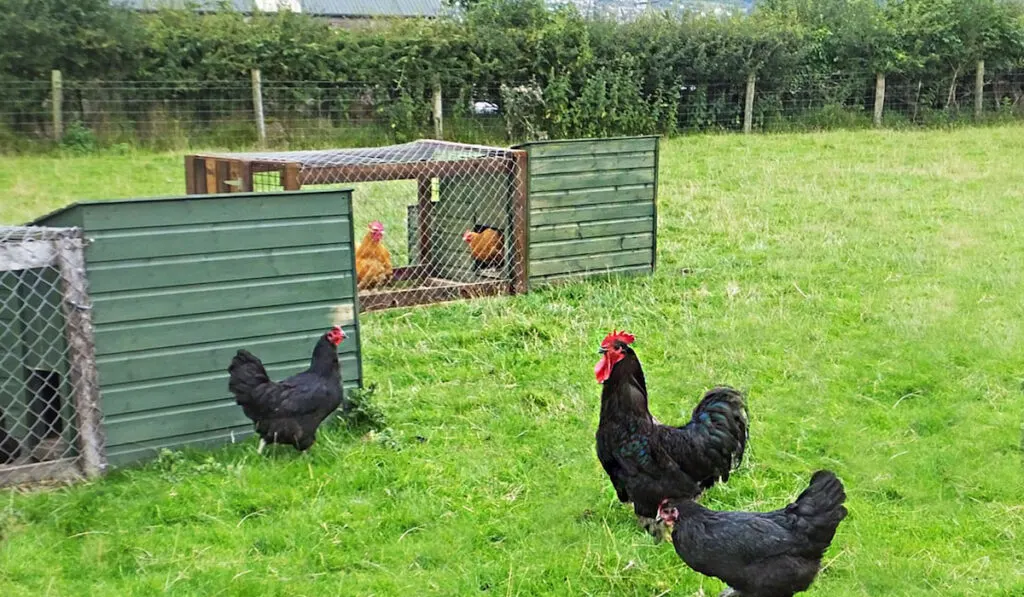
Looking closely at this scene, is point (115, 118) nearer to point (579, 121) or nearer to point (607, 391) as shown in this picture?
point (579, 121)

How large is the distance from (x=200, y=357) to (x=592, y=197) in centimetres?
401

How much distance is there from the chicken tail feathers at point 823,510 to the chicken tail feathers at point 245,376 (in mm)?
2578

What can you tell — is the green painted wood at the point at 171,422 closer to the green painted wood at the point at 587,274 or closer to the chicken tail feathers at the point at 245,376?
the chicken tail feathers at the point at 245,376

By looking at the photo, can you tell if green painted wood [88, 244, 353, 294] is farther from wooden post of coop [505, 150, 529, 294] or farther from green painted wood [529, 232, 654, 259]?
green painted wood [529, 232, 654, 259]

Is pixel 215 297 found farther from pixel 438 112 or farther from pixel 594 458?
pixel 438 112

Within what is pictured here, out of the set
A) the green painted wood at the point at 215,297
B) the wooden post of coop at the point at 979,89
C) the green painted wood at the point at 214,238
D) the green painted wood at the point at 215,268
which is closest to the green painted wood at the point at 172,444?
the green painted wood at the point at 215,297

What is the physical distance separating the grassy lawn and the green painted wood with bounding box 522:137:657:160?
1110 millimetres

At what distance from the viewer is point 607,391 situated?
400 centimetres

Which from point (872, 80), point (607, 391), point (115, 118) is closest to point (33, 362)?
point (607, 391)

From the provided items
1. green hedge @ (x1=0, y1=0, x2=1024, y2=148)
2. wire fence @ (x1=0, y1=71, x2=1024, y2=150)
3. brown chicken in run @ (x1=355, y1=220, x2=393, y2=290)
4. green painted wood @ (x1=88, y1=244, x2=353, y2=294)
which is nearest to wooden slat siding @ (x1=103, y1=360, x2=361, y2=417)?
green painted wood @ (x1=88, y1=244, x2=353, y2=294)

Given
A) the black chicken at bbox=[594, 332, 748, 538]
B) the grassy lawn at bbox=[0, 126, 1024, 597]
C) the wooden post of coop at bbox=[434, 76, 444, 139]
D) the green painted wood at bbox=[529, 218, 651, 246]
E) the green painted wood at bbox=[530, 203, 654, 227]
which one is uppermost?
the wooden post of coop at bbox=[434, 76, 444, 139]

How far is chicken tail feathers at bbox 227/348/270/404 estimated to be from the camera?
4.45 meters

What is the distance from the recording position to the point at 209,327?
4664mm

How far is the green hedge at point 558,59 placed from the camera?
47.5 ft
